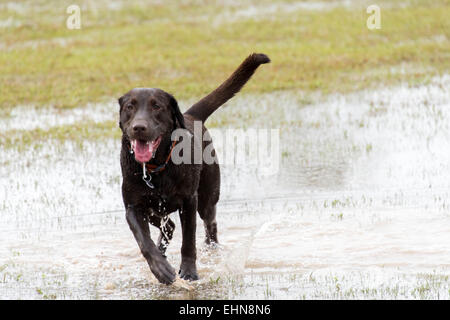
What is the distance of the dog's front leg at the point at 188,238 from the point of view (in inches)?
248

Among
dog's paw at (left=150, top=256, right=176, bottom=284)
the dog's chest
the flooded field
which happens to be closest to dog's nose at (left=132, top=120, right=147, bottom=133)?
the dog's chest

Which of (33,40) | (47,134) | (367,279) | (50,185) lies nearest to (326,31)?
(33,40)

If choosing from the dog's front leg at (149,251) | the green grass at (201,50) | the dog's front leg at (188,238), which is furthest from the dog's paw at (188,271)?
the green grass at (201,50)

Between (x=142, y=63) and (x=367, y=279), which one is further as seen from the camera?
(x=142, y=63)

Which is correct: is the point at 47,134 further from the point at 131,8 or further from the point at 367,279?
the point at 131,8

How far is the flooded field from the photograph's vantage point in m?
6.28

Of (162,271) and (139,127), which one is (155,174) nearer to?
(139,127)

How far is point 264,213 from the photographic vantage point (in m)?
8.52

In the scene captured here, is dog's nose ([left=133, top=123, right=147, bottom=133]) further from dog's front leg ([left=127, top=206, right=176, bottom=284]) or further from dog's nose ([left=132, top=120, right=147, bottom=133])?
dog's front leg ([left=127, top=206, right=176, bottom=284])
